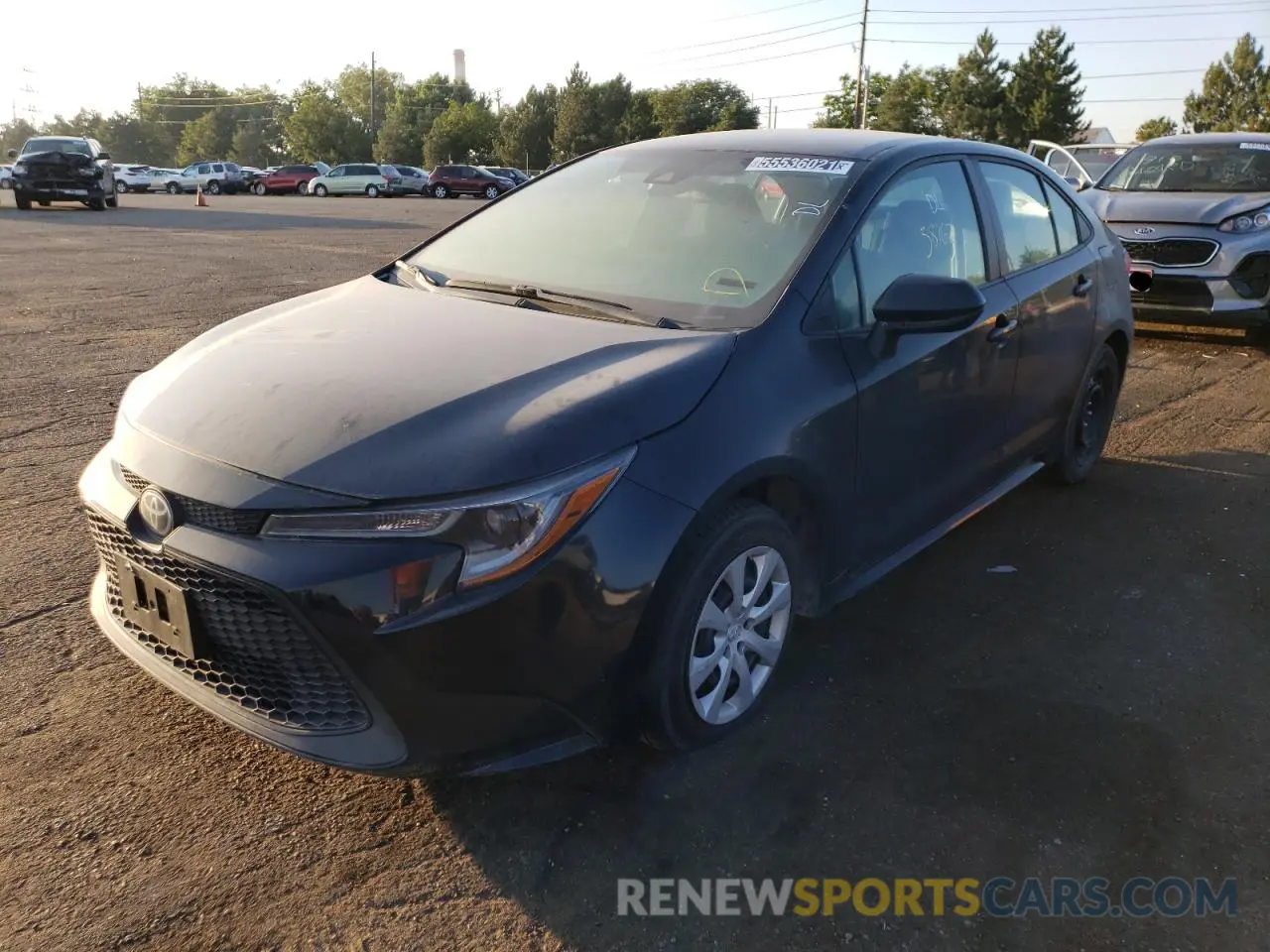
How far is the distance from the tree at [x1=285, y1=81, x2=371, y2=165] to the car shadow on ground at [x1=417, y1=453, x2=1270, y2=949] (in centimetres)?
8947

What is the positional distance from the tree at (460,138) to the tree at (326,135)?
12108 mm

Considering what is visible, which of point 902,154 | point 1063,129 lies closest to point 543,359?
point 902,154

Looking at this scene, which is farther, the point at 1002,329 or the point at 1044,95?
the point at 1044,95

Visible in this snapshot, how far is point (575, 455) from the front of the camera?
2.28 m

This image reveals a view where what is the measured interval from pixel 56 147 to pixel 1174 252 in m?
24.3

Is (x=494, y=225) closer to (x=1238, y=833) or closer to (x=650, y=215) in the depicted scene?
(x=650, y=215)

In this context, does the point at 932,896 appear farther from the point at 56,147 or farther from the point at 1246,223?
the point at 56,147

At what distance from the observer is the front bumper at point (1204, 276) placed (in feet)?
26.3

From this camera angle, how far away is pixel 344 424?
7.74 feet

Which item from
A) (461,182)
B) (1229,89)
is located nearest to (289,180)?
(461,182)

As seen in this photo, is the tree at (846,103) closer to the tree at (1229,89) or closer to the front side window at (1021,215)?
the tree at (1229,89)

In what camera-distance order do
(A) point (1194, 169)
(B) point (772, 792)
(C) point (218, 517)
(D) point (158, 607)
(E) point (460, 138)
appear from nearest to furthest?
(C) point (218, 517)
(D) point (158, 607)
(B) point (772, 792)
(A) point (1194, 169)
(E) point (460, 138)

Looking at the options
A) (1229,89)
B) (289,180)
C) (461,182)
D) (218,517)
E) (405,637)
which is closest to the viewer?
(405,637)

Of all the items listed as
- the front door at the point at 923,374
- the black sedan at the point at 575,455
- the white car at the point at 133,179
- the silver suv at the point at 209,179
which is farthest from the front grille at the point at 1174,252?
the white car at the point at 133,179
